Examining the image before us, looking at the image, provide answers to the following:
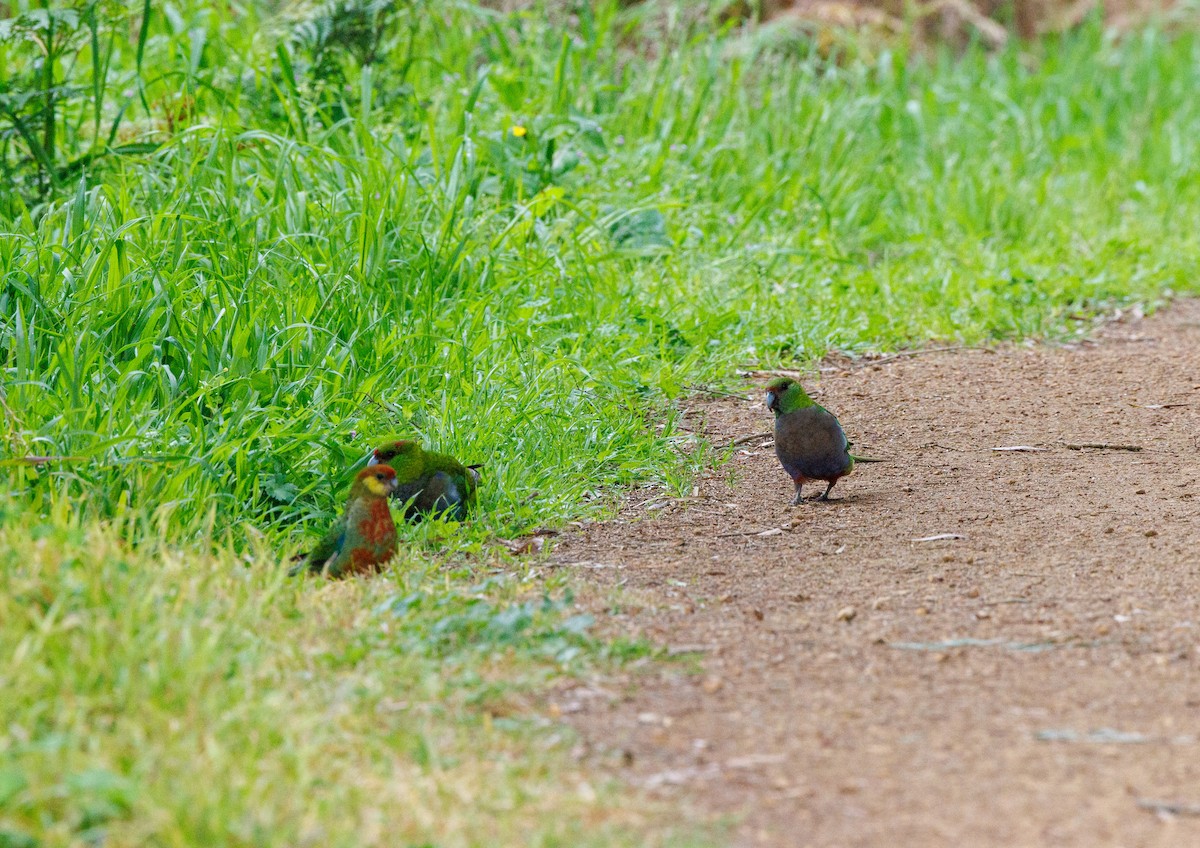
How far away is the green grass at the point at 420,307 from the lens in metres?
2.50

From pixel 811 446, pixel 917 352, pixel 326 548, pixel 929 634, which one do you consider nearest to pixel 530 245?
pixel 917 352

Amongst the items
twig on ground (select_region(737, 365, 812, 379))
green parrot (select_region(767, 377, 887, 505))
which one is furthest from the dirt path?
twig on ground (select_region(737, 365, 812, 379))

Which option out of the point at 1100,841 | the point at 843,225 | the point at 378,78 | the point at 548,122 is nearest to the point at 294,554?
the point at 1100,841

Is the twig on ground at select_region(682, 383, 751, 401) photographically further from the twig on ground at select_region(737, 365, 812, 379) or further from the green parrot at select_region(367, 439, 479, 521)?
the green parrot at select_region(367, 439, 479, 521)

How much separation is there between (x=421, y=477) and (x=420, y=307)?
4.56 feet

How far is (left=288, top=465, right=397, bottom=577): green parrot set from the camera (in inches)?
141

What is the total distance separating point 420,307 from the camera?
208 inches

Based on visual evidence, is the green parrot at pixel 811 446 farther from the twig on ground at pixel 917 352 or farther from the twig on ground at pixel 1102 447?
the twig on ground at pixel 917 352

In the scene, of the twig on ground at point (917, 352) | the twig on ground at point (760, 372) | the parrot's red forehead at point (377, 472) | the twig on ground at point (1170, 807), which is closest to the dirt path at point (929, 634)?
the twig on ground at point (1170, 807)

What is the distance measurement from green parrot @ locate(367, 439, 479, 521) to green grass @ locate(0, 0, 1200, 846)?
0.10 metres

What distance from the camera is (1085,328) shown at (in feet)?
22.9

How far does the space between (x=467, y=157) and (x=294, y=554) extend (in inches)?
118

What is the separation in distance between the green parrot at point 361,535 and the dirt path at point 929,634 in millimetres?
578

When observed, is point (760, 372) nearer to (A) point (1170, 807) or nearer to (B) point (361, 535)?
(B) point (361, 535)
